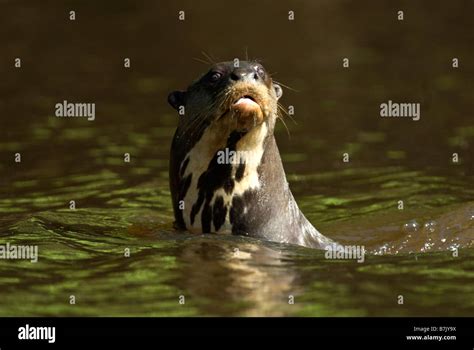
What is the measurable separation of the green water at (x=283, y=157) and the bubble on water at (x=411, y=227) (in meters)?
0.03

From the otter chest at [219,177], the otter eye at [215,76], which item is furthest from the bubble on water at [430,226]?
the otter eye at [215,76]

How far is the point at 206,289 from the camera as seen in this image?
888cm

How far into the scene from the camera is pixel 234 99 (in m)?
9.52

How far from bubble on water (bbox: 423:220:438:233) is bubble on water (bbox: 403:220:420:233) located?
7cm

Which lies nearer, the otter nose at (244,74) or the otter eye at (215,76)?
the otter nose at (244,74)

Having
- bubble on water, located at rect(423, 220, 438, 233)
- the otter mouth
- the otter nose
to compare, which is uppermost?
the otter nose

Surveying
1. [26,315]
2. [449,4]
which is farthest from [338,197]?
[449,4]

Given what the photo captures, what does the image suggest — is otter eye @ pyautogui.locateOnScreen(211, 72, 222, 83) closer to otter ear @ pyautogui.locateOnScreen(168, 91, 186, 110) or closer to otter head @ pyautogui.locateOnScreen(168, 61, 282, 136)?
otter head @ pyautogui.locateOnScreen(168, 61, 282, 136)

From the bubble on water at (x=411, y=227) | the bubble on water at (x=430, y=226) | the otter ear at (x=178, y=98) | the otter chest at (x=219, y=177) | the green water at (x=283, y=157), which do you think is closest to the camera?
the green water at (x=283, y=157)

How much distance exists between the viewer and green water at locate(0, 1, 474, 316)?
29.4ft

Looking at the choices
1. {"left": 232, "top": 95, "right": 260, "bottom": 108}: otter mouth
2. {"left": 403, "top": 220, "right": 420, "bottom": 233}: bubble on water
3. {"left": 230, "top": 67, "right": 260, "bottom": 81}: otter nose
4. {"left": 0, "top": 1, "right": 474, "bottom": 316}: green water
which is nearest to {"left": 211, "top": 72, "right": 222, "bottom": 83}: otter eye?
{"left": 230, "top": 67, "right": 260, "bottom": 81}: otter nose

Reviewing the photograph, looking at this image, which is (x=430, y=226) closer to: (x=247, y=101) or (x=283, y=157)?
(x=247, y=101)

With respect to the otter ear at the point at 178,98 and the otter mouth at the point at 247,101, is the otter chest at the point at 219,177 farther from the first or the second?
the otter ear at the point at 178,98

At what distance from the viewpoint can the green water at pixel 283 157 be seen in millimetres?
8953
